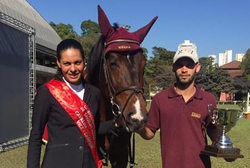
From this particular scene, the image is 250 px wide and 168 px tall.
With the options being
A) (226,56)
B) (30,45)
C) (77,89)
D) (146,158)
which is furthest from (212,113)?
(226,56)

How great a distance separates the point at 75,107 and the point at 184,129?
103 centimetres

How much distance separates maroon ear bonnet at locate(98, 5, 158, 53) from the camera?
242 centimetres

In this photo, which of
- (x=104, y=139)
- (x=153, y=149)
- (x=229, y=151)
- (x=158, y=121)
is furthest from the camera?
(x=153, y=149)

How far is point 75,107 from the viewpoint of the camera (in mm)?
2000

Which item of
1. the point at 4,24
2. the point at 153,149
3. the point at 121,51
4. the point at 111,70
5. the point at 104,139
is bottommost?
the point at 153,149

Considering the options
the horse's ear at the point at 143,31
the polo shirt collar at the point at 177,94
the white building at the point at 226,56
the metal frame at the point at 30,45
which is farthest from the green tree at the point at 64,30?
the white building at the point at 226,56

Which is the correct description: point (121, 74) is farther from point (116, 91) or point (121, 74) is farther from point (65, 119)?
point (65, 119)

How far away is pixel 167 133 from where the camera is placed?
95.7 inches

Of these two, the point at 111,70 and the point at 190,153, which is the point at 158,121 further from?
the point at 111,70

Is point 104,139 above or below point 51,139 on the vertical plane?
below

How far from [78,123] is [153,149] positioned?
619cm

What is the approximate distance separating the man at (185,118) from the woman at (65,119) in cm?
61

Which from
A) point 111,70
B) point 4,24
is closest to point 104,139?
point 111,70

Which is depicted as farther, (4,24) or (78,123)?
(4,24)
